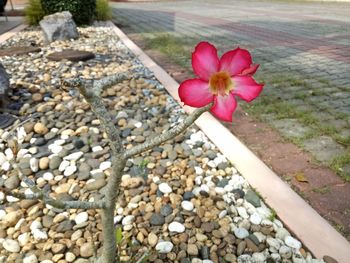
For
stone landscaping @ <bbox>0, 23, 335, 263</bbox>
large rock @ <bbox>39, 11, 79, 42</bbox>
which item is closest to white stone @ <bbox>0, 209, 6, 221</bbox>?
stone landscaping @ <bbox>0, 23, 335, 263</bbox>

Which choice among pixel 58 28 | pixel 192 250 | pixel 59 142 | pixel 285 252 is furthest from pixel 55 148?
pixel 58 28

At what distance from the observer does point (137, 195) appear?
2.20 m

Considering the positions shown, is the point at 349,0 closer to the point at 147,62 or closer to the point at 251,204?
the point at 147,62

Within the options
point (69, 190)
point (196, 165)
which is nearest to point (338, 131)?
point (196, 165)

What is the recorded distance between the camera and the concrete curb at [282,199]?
1807 millimetres

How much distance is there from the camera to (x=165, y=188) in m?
2.25

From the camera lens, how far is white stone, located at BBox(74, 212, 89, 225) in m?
1.99

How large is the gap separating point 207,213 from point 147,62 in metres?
3.35

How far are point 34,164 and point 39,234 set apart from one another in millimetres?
728

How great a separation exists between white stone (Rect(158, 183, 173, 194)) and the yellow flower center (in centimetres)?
148

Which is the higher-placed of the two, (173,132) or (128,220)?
(173,132)

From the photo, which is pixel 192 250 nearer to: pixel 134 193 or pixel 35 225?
pixel 134 193

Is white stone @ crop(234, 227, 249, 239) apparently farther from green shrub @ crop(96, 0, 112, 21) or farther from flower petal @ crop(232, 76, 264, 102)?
green shrub @ crop(96, 0, 112, 21)

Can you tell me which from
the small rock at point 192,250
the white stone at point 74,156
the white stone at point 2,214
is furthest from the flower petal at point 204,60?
the white stone at point 74,156
